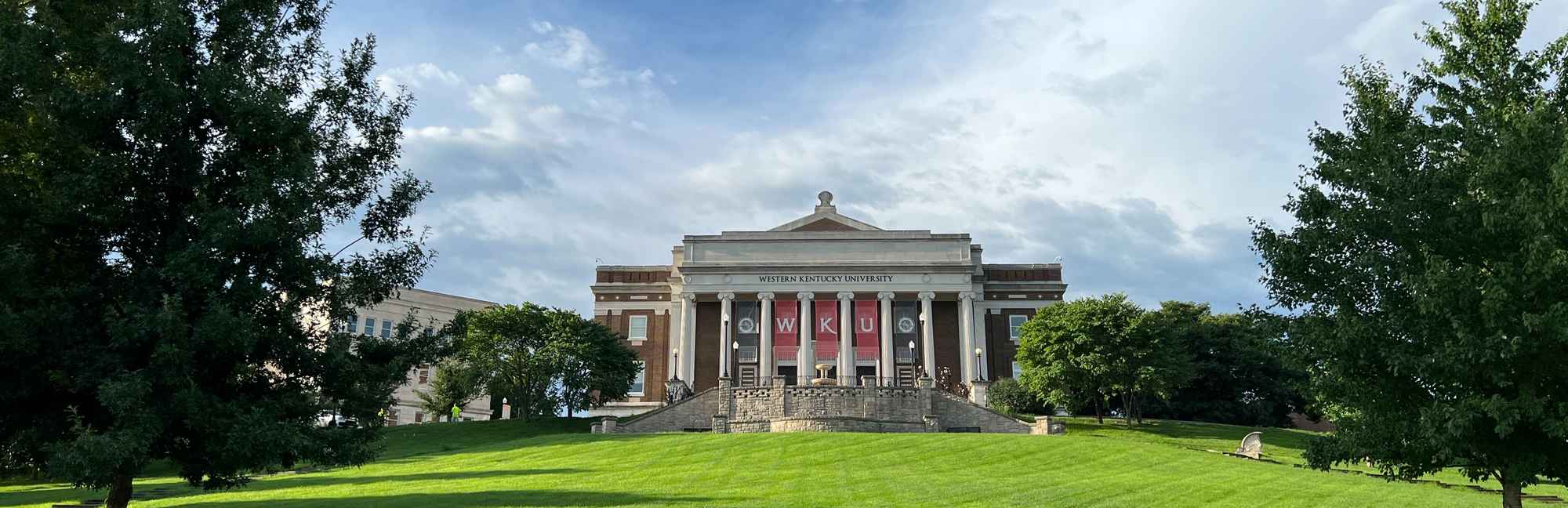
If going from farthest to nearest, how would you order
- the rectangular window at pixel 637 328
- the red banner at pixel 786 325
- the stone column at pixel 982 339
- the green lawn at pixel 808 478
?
the rectangular window at pixel 637 328 → the stone column at pixel 982 339 → the red banner at pixel 786 325 → the green lawn at pixel 808 478

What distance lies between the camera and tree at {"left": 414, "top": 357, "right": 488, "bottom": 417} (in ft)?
167

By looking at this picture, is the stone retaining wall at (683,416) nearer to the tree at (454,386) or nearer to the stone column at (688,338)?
the tree at (454,386)

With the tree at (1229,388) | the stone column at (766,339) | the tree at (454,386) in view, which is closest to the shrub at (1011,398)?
the tree at (1229,388)

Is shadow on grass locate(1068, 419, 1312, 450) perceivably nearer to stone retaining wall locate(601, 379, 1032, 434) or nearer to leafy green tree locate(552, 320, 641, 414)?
stone retaining wall locate(601, 379, 1032, 434)

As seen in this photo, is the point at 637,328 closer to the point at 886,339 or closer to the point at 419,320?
the point at 886,339

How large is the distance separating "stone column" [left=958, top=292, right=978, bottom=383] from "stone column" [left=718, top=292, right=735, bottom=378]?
1456cm

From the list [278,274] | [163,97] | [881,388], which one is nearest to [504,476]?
[278,274]

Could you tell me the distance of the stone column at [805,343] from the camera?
66875mm

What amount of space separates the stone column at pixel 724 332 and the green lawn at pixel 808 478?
2507 cm

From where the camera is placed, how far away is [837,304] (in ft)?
220

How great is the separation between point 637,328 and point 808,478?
5146 cm

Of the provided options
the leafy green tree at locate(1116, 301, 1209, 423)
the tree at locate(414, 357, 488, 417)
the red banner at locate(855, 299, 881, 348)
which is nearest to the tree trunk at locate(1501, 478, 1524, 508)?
the leafy green tree at locate(1116, 301, 1209, 423)

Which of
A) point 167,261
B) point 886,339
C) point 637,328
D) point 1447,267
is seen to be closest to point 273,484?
point 167,261

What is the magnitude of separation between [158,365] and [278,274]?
2.04m
